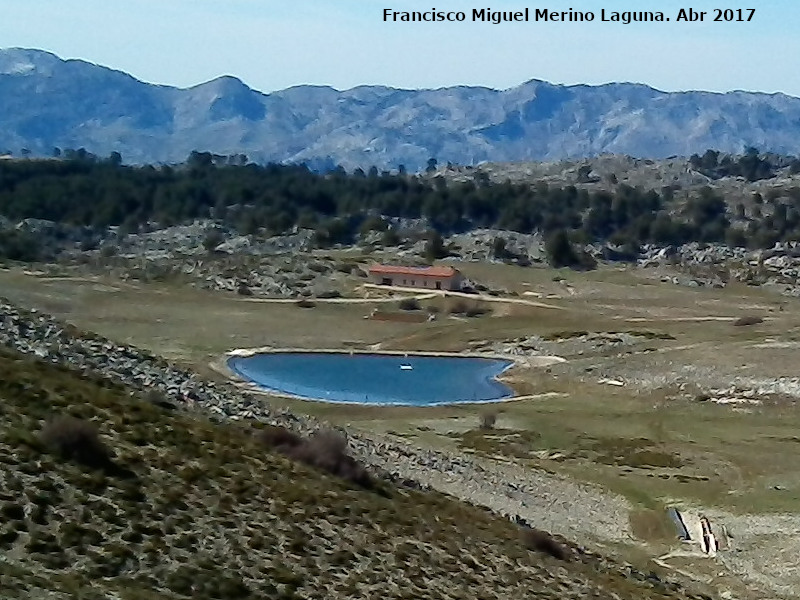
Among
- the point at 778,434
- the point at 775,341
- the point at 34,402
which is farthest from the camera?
the point at 775,341

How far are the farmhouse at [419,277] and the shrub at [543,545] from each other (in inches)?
3798

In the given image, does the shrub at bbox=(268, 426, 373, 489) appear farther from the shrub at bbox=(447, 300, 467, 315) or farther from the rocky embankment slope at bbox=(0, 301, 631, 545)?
the shrub at bbox=(447, 300, 467, 315)

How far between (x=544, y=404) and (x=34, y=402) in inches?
2031

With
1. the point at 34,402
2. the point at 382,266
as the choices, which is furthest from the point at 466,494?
the point at 382,266

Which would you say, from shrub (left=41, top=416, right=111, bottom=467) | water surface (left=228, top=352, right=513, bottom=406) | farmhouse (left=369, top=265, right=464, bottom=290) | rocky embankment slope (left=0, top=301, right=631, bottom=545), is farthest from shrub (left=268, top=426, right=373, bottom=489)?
farmhouse (left=369, top=265, right=464, bottom=290)

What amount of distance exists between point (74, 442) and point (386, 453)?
2166 cm

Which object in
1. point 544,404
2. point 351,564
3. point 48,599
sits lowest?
point 544,404

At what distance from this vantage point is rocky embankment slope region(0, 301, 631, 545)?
110ft

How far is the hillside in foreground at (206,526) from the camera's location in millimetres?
18516

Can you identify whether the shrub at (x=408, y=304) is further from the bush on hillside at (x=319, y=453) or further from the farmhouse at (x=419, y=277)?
the bush on hillside at (x=319, y=453)

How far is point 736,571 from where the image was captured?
3544 centimetres

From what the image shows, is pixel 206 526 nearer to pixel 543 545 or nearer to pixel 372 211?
pixel 543 545

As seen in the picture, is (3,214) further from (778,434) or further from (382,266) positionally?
(778,434)

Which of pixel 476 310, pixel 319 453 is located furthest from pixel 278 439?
pixel 476 310
